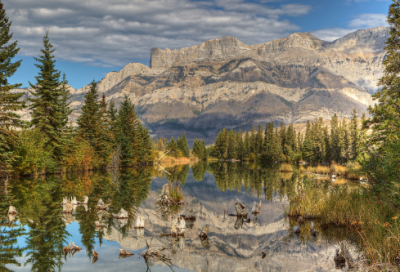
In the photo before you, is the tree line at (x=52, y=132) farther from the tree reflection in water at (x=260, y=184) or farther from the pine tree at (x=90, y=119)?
the tree reflection in water at (x=260, y=184)

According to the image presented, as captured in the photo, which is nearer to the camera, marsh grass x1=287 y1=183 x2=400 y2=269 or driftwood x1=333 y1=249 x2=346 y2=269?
driftwood x1=333 y1=249 x2=346 y2=269

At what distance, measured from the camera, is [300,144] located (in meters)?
123

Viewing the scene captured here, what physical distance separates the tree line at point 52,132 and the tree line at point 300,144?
4823cm

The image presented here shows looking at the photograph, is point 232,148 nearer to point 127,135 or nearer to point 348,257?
point 127,135

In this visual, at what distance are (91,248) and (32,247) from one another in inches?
81.6

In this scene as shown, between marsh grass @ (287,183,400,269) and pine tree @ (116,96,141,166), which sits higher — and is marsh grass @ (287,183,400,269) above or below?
below

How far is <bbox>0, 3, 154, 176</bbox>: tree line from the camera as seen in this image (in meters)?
28.9

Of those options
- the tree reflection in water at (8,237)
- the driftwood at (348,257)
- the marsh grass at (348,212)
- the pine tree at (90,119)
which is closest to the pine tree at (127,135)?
the pine tree at (90,119)

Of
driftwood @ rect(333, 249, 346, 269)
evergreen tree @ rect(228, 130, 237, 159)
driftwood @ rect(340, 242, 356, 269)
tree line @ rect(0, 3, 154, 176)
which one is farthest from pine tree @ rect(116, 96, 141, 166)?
evergreen tree @ rect(228, 130, 237, 159)

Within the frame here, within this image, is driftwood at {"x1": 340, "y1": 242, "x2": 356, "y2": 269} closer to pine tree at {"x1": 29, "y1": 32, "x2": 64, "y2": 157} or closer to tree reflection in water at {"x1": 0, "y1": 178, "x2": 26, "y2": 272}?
tree reflection in water at {"x1": 0, "y1": 178, "x2": 26, "y2": 272}

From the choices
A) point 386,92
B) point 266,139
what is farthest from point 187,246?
point 266,139

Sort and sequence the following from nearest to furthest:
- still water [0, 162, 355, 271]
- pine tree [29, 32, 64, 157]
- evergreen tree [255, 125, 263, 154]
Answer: still water [0, 162, 355, 271] → pine tree [29, 32, 64, 157] → evergreen tree [255, 125, 263, 154]

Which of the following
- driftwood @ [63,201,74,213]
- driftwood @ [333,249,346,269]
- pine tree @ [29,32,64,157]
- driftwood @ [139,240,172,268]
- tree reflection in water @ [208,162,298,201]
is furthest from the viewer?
pine tree @ [29,32,64,157]

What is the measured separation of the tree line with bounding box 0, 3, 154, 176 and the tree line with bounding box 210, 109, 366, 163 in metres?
48.2
